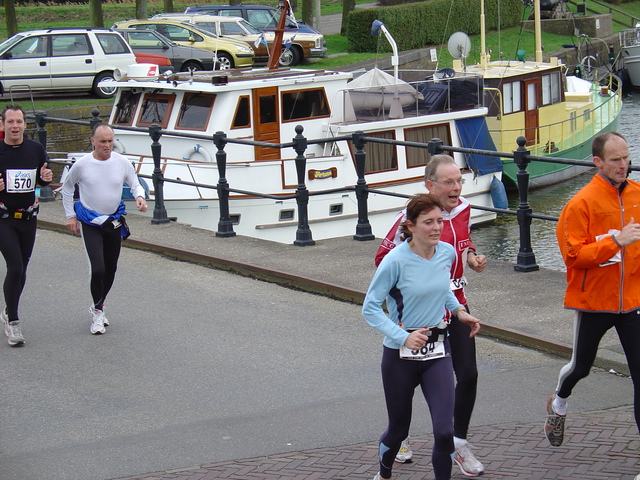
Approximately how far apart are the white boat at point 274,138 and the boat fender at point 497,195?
1975 mm

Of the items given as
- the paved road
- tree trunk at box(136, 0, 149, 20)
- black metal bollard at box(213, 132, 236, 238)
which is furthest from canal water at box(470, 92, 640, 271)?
tree trunk at box(136, 0, 149, 20)

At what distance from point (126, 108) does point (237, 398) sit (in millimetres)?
11513

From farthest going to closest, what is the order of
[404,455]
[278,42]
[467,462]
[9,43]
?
[9,43], [278,42], [404,455], [467,462]

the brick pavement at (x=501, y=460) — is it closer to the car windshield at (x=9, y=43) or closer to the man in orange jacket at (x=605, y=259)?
the man in orange jacket at (x=605, y=259)

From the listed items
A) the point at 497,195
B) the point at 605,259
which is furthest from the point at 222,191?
the point at 497,195

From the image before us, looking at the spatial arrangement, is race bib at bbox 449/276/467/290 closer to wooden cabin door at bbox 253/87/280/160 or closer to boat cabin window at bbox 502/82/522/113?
wooden cabin door at bbox 253/87/280/160

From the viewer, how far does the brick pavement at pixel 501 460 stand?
5016mm

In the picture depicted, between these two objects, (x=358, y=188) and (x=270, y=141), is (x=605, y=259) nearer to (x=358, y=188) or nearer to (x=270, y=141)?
(x=358, y=188)

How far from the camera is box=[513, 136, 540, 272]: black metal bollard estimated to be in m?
8.88

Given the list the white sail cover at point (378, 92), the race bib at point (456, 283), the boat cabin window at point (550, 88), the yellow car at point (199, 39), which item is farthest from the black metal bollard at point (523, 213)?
the yellow car at point (199, 39)

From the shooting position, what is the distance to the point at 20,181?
25.2 ft

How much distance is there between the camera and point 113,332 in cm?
800

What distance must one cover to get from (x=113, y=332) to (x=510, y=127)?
18108mm

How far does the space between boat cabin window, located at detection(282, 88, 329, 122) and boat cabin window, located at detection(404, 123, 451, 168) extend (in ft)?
5.41
